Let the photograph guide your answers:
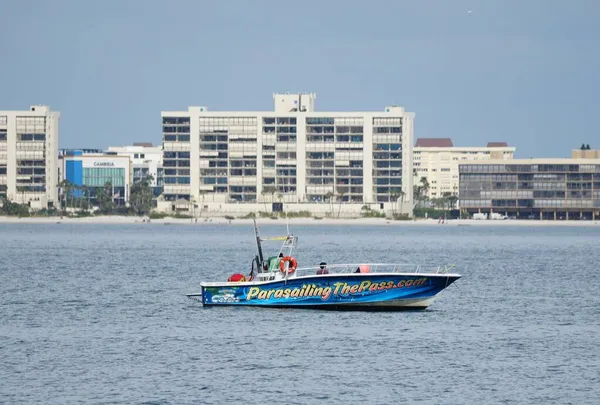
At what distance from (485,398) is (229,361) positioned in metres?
11.0

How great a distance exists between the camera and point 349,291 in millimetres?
61656

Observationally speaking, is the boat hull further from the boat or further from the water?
the water

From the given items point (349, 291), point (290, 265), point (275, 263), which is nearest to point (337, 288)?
point (349, 291)

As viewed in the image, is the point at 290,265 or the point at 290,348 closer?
the point at 290,348

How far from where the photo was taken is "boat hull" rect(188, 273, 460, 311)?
61.3 m

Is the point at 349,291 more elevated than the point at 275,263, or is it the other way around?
the point at 275,263

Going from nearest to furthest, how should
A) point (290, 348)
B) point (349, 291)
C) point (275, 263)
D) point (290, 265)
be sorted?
1. point (290, 348)
2. point (349, 291)
3. point (290, 265)
4. point (275, 263)

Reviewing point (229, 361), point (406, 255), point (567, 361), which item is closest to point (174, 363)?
point (229, 361)

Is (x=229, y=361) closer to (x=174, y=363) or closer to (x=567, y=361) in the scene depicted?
(x=174, y=363)

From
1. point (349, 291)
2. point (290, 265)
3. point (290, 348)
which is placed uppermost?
point (290, 265)

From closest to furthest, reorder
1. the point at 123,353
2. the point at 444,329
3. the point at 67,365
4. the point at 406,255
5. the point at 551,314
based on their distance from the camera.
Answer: the point at 67,365 → the point at 123,353 → the point at 444,329 → the point at 551,314 → the point at 406,255

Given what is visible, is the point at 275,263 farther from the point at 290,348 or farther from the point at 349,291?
the point at 290,348

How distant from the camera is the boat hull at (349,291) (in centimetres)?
6134

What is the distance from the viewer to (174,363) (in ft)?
156
